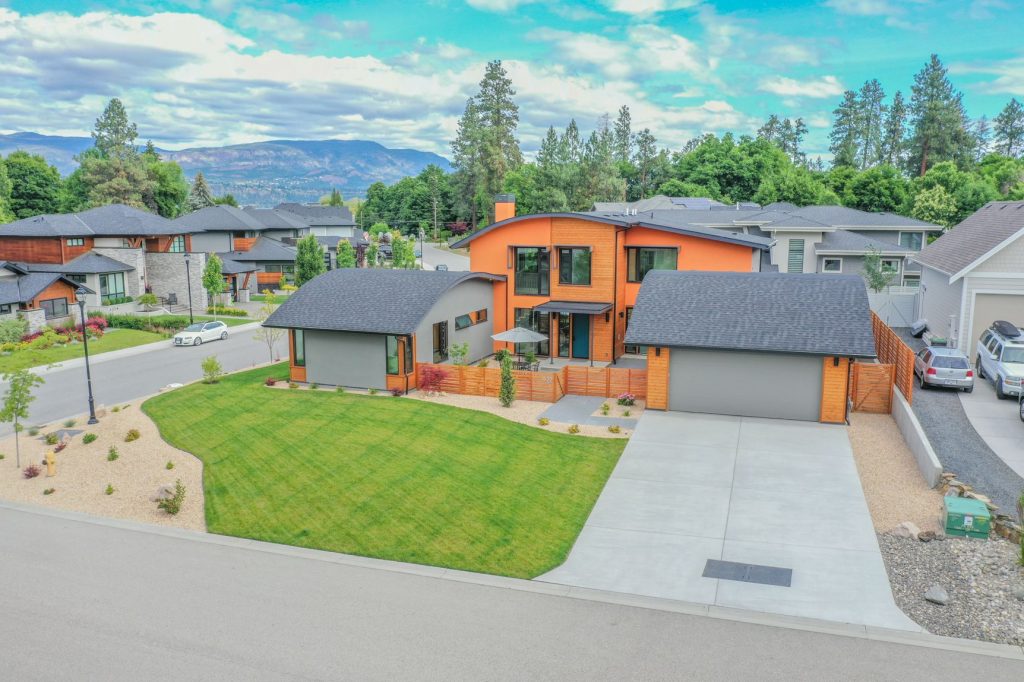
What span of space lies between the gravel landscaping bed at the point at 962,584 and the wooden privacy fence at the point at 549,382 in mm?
11742

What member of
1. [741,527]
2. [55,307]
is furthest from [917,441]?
[55,307]

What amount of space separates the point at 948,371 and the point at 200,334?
37.2 metres

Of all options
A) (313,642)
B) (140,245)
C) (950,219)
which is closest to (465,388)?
(313,642)

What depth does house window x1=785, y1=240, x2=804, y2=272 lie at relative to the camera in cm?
4928

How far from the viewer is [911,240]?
53.9 meters

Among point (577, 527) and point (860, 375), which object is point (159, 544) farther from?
point (860, 375)

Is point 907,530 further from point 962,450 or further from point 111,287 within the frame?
point 111,287

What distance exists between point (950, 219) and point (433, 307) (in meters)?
58.2

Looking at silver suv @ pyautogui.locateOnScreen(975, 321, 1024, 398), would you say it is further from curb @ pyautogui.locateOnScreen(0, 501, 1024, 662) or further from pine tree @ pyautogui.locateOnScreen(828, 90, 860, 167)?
pine tree @ pyautogui.locateOnScreen(828, 90, 860, 167)

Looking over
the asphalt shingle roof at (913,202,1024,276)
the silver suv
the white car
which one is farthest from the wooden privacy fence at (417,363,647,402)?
the white car

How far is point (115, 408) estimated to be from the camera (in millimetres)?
26547

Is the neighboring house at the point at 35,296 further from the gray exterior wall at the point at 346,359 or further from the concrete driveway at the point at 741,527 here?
the concrete driveway at the point at 741,527

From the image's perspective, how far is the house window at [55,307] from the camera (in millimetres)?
44147

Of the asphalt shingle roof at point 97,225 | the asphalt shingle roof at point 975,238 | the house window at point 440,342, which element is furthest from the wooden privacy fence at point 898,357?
the asphalt shingle roof at point 97,225
